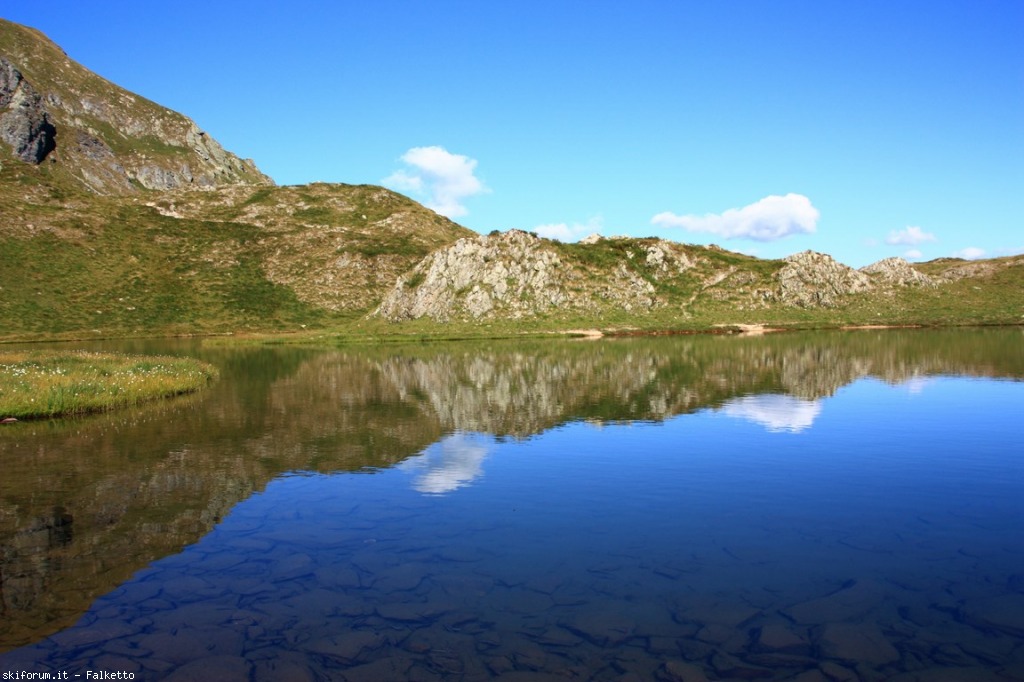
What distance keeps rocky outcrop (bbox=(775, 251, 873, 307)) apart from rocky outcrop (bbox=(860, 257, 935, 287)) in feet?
21.8

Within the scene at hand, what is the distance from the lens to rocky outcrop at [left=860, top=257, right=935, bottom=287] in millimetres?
143125

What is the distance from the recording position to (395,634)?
1177 centimetres

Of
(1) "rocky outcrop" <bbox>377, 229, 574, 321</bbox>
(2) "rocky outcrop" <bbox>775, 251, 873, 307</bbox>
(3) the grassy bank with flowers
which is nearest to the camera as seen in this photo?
(3) the grassy bank with flowers

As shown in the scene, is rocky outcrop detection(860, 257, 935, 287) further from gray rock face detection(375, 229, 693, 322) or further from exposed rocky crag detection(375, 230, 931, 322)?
gray rock face detection(375, 229, 693, 322)

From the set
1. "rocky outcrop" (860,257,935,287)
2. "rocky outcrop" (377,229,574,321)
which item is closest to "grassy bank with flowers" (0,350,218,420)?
"rocky outcrop" (377,229,574,321)

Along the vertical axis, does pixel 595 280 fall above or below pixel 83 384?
above

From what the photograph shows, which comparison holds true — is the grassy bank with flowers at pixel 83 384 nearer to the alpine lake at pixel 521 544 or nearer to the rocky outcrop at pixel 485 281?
the alpine lake at pixel 521 544

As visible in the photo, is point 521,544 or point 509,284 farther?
point 509,284

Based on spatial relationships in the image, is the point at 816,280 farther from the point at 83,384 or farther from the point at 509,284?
the point at 83,384

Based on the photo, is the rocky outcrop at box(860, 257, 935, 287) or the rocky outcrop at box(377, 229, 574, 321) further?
the rocky outcrop at box(860, 257, 935, 287)

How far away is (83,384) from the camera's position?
3956 cm

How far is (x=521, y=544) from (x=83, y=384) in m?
33.7

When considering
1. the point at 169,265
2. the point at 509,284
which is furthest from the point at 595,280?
the point at 169,265

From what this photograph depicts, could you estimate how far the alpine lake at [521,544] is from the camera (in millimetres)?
11102
